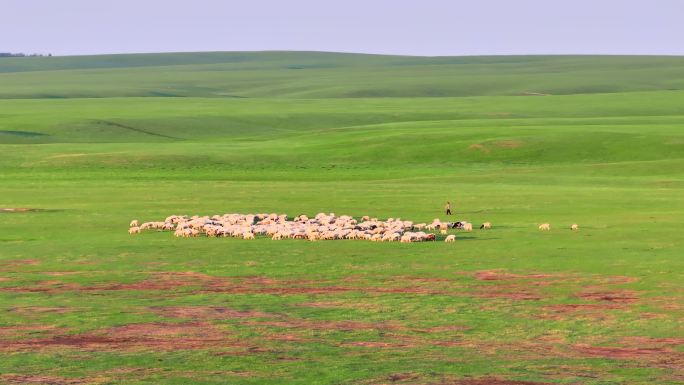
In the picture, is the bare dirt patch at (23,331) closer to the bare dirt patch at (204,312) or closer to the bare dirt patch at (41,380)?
the bare dirt patch at (204,312)

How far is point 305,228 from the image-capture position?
33562 mm

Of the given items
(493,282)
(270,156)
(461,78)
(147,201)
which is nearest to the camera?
(493,282)

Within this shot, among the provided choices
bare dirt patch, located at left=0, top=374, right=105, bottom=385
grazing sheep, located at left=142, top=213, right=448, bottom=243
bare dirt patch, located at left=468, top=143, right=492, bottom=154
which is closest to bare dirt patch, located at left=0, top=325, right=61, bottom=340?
bare dirt patch, located at left=0, top=374, right=105, bottom=385

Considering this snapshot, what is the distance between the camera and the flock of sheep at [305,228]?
108 ft

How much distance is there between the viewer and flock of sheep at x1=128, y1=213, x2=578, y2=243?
32.8 m

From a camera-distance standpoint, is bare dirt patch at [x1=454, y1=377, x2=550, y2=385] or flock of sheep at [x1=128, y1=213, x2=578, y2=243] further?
flock of sheep at [x1=128, y1=213, x2=578, y2=243]

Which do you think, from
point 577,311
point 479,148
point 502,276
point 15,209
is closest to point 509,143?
point 479,148

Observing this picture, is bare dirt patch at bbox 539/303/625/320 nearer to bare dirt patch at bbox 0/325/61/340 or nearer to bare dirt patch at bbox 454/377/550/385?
bare dirt patch at bbox 454/377/550/385

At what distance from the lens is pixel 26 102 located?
5600 inches

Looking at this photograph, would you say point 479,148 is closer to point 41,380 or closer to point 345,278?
point 345,278

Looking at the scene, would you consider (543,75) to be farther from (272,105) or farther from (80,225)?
(80,225)

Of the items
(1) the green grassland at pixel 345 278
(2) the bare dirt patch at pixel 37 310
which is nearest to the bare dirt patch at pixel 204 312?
(1) the green grassland at pixel 345 278

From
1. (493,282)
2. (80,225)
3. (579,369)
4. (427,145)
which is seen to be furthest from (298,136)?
(579,369)

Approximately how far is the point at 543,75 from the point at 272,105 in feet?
235
